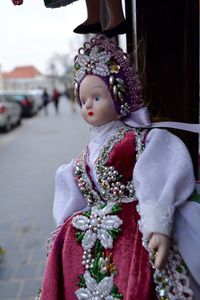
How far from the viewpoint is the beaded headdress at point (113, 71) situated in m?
1.79

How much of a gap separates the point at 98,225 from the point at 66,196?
348 millimetres

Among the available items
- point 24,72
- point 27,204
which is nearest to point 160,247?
point 27,204

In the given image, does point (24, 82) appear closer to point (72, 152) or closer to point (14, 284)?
point (72, 152)

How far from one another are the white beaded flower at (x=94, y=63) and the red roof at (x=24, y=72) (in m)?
78.3

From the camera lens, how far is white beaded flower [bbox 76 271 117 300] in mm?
1622

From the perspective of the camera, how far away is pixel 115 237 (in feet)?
5.40

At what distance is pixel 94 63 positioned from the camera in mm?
1812

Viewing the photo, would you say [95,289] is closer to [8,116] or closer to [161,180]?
[161,180]

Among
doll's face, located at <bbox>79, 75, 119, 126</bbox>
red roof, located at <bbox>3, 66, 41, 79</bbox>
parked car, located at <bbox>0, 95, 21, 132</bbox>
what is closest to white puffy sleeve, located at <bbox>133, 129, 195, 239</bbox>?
doll's face, located at <bbox>79, 75, 119, 126</bbox>

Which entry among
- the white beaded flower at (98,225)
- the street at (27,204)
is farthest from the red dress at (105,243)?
the street at (27,204)

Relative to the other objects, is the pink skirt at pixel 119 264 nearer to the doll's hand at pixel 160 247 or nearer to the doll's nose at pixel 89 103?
→ the doll's hand at pixel 160 247

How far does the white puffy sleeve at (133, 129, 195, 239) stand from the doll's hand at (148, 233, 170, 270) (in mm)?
21

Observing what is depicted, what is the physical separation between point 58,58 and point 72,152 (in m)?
41.7

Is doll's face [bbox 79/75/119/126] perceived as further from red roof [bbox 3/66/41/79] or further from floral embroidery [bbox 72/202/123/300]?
red roof [bbox 3/66/41/79]
